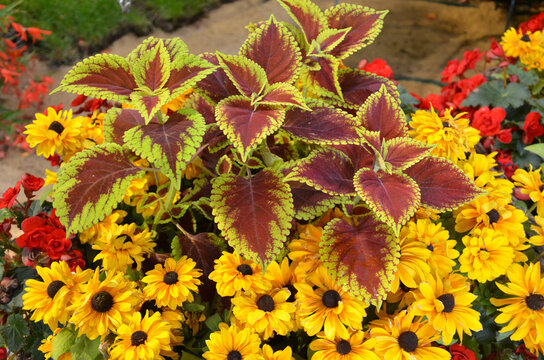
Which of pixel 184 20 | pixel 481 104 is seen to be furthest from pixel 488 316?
pixel 184 20

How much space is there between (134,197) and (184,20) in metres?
2.73

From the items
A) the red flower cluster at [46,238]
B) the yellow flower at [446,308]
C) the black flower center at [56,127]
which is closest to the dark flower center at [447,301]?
the yellow flower at [446,308]

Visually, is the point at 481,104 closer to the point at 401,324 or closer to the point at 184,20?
the point at 401,324

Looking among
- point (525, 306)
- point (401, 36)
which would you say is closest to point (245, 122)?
point (525, 306)

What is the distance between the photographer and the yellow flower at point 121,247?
0.87 meters

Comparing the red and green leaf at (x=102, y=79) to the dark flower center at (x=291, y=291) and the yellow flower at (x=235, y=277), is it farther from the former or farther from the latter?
the dark flower center at (x=291, y=291)

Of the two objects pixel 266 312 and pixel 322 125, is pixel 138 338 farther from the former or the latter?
pixel 322 125

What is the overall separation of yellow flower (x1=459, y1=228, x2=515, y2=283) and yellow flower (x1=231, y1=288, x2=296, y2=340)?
323 mm

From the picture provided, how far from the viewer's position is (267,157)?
923mm

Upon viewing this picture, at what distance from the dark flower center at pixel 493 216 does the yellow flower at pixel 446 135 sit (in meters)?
0.14

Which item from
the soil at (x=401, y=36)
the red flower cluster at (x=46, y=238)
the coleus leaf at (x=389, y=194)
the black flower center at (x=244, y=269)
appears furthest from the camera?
the soil at (x=401, y=36)

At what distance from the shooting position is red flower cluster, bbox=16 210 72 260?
93 centimetres

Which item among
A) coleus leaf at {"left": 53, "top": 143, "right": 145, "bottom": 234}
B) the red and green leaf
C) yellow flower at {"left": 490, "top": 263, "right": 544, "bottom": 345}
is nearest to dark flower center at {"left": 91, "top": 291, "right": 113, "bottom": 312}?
A: coleus leaf at {"left": 53, "top": 143, "right": 145, "bottom": 234}

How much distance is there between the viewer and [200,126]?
80 centimetres
